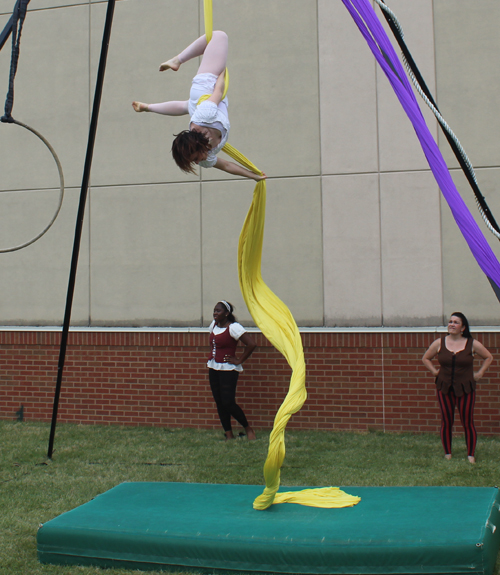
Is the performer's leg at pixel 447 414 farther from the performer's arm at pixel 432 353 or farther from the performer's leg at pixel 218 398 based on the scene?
the performer's leg at pixel 218 398

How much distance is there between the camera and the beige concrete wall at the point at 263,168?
261 inches

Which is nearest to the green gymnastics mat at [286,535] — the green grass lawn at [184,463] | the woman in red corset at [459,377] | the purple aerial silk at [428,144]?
the green grass lawn at [184,463]

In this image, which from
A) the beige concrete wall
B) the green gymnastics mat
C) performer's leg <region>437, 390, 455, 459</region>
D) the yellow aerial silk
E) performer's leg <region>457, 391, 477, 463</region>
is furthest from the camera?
the beige concrete wall

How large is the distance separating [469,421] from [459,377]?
1.23ft

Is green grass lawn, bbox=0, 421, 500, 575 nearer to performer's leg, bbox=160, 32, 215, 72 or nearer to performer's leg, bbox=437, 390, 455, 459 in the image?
performer's leg, bbox=437, 390, 455, 459

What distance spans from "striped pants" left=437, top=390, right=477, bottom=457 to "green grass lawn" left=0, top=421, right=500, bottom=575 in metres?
0.16

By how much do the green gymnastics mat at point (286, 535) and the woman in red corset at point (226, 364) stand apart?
2.21 metres

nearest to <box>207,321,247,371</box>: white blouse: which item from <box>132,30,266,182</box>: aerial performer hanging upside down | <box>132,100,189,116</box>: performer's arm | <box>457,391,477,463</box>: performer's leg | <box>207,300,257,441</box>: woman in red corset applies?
<box>207,300,257,441</box>: woman in red corset

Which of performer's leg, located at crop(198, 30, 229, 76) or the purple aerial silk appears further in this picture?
performer's leg, located at crop(198, 30, 229, 76)

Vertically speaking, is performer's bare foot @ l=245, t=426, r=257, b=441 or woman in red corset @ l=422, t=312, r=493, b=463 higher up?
woman in red corset @ l=422, t=312, r=493, b=463

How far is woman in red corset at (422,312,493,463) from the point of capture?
548 cm

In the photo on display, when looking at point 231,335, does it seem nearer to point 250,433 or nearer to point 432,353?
point 250,433

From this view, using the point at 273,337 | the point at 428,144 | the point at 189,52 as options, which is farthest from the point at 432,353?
the point at 189,52

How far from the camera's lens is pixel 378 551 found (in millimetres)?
3238
